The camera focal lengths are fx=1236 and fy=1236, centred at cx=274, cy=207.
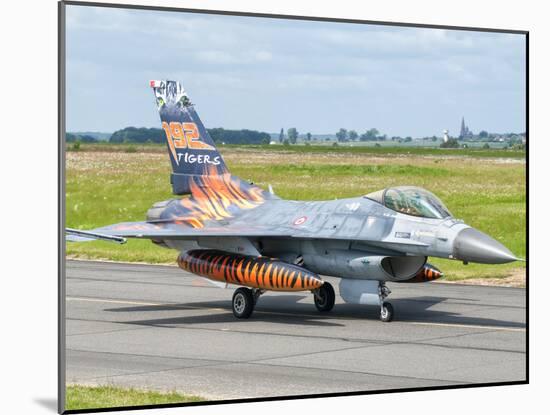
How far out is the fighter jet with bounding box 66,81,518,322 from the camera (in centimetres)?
2147

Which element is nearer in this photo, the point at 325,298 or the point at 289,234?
the point at 289,234

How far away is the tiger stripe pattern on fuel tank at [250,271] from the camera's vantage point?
21891 mm

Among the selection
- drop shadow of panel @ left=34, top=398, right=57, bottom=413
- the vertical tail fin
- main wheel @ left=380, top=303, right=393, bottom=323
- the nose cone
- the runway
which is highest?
the vertical tail fin

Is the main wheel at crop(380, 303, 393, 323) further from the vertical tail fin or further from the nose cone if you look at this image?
the vertical tail fin

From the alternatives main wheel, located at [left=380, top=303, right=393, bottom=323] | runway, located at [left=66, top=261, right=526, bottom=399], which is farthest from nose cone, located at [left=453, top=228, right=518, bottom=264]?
main wheel, located at [left=380, top=303, right=393, bottom=323]

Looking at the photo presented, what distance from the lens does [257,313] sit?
79.3 feet

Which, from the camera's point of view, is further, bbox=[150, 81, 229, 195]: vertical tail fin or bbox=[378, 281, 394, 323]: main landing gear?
bbox=[150, 81, 229, 195]: vertical tail fin

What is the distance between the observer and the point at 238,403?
16.2 metres

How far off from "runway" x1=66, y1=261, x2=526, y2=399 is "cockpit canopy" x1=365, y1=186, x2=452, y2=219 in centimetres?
Answer: 207

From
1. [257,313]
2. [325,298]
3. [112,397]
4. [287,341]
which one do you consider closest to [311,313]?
[325,298]

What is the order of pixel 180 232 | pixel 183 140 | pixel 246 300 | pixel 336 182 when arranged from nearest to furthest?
1. pixel 180 232
2. pixel 246 300
3. pixel 183 140
4. pixel 336 182

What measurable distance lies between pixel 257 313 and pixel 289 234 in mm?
2178

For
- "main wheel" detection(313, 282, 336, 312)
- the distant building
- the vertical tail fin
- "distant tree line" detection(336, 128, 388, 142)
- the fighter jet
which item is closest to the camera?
the fighter jet

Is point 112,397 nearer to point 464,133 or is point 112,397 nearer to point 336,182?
point 464,133
